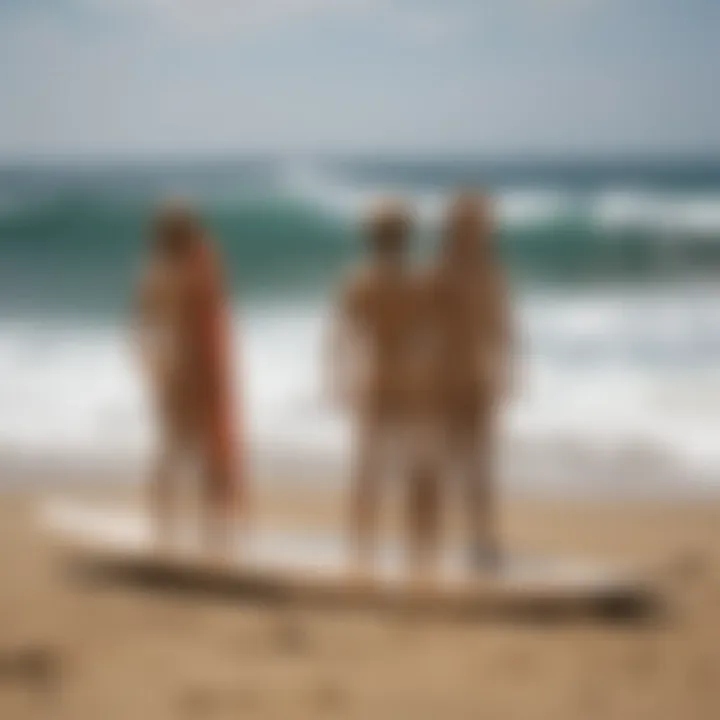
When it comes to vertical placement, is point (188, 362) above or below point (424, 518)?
above

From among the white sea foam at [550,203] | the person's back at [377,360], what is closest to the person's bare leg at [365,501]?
the person's back at [377,360]

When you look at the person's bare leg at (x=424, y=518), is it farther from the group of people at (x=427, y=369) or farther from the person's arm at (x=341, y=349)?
the person's arm at (x=341, y=349)

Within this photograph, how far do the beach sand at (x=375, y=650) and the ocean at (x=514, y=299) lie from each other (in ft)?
0.18

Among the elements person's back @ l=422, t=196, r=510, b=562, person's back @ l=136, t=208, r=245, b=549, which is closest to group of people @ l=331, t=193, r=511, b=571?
person's back @ l=422, t=196, r=510, b=562

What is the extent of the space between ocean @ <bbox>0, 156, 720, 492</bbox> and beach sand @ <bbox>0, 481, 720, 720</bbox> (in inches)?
2.2

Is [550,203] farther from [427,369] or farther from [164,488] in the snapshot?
[164,488]

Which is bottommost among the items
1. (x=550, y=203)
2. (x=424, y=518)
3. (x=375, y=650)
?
(x=375, y=650)

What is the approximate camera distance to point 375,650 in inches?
55.8

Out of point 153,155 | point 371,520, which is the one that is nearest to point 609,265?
point 371,520

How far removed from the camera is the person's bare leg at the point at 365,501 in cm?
147

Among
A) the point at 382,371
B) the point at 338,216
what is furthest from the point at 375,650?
the point at 338,216

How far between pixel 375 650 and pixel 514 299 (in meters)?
0.37

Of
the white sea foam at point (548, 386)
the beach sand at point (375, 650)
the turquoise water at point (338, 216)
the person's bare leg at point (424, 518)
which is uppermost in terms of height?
the turquoise water at point (338, 216)

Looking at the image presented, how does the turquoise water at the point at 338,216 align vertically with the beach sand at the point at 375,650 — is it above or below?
above
